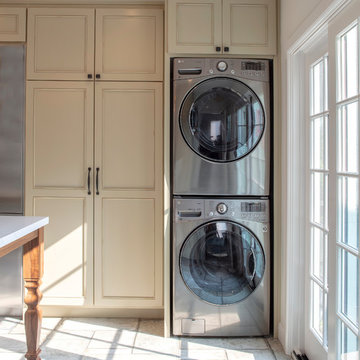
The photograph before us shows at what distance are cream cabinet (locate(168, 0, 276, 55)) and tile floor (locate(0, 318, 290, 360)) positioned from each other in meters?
1.86

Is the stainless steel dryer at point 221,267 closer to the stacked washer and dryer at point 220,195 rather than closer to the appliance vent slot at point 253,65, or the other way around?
the stacked washer and dryer at point 220,195

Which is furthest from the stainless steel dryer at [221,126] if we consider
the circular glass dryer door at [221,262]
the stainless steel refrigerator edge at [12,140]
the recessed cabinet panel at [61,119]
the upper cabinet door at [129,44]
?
the stainless steel refrigerator edge at [12,140]

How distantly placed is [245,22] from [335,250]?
154cm

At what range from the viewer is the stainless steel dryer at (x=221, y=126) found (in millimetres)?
2318

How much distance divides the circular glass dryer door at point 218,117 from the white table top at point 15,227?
3.41ft

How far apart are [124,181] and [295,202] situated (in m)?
1.18

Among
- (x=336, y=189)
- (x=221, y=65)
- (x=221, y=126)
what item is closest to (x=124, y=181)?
(x=221, y=126)

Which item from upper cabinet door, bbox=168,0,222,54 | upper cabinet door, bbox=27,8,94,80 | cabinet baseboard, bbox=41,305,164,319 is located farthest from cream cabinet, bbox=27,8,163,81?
cabinet baseboard, bbox=41,305,164,319

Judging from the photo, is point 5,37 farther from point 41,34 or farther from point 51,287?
point 51,287

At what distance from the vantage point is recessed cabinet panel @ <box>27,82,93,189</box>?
8.55 ft

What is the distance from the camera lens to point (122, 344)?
2.31 meters

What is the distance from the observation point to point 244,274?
233 centimetres

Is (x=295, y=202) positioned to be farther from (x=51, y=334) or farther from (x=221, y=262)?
(x=51, y=334)

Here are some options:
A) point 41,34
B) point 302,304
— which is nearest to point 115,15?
point 41,34
